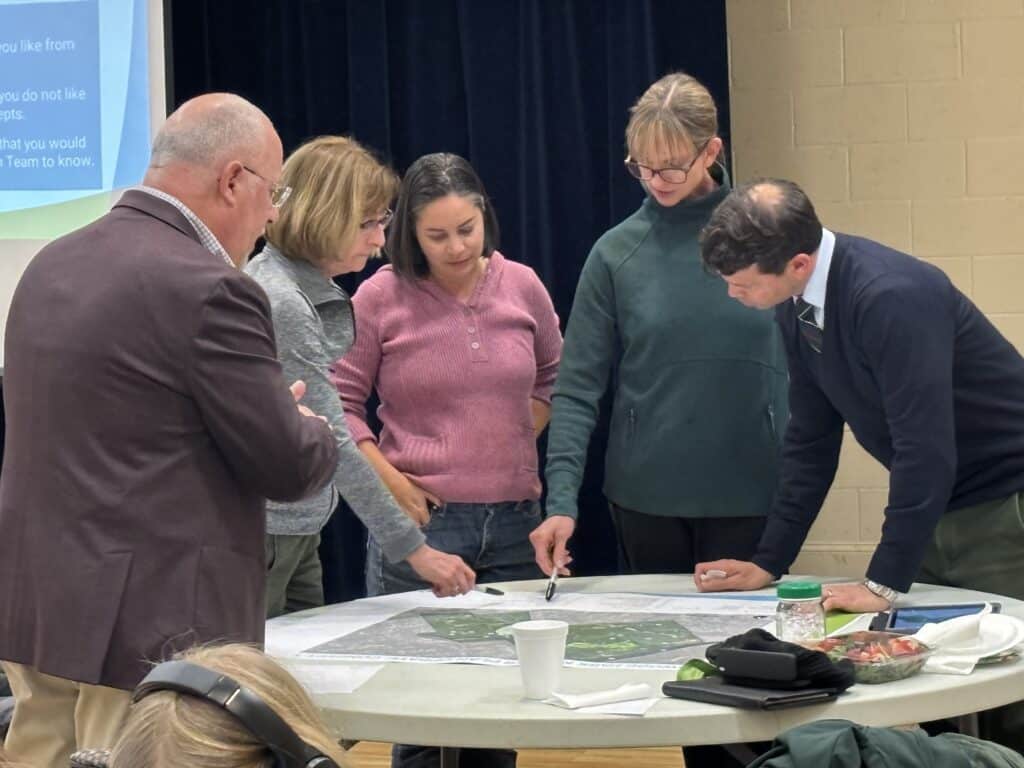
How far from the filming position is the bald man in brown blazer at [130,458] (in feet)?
5.66

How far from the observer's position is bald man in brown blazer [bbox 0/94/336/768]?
173 centimetres

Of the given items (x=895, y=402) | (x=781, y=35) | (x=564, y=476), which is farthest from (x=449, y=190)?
(x=781, y=35)

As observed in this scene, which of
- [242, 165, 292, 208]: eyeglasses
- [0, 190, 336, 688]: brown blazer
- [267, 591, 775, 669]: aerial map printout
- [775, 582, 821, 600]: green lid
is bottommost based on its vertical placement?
[267, 591, 775, 669]: aerial map printout

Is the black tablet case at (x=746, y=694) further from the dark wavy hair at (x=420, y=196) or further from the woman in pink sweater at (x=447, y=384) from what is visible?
the dark wavy hair at (x=420, y=196)

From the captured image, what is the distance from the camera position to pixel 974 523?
7.77 ft

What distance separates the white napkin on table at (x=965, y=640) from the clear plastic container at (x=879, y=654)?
28 millimetres

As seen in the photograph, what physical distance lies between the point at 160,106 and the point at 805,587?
262 centimetres

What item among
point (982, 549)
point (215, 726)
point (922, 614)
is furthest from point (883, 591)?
point (215, 726)

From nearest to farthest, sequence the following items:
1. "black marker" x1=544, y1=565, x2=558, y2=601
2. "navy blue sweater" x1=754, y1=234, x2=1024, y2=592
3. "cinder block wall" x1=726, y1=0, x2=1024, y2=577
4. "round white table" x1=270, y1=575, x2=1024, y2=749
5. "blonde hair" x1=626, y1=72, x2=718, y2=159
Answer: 1. "round white table" x1=270, y1=575, x2=1024, y2=749
2. "navy blue sweater" x1=754, y1=234, x2=1024, y2=592
3. "black marker" x1=544, y1=565, x2=558, y2=601
4. "blonde hair" x1=626, y1=72, x2=718, y2=159
5. "cinder block wall" x1=726, y1=0, x2=1024, y2=577

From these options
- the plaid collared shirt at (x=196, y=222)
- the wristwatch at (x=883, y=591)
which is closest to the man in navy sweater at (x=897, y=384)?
the wristwatch at (x=883, y=591)

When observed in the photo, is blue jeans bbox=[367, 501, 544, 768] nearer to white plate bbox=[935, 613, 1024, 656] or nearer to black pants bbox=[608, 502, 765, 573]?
black pants bbox=[608, 502, 765, 573]

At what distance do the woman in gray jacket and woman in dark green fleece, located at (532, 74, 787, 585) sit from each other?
45cm

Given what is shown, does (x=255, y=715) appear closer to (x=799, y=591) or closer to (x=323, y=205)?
(x=799, y=591)

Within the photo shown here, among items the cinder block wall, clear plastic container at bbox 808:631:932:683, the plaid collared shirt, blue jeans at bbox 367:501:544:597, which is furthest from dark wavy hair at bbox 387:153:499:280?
the cinder block wall
